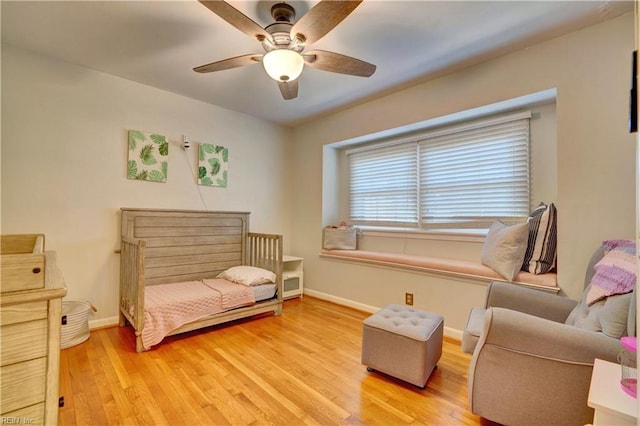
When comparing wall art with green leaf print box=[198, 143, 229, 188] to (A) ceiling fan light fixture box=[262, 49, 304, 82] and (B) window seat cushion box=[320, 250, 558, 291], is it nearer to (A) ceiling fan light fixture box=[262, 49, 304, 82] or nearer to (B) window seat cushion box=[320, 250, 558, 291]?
(B) window seat cushion box=[320, 250, 558, 291]

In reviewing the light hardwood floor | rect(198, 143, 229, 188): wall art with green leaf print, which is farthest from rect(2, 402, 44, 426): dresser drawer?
rect(198, 143, 229, 188): wall art with green leaf print

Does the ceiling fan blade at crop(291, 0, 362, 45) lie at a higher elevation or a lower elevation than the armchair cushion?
higher

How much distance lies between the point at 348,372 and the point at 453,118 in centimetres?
251

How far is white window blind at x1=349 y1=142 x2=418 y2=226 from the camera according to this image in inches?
135

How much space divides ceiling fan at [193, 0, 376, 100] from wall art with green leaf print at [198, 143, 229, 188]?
1.54 metres

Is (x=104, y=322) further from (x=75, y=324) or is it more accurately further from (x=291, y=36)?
(x=291, y=36)

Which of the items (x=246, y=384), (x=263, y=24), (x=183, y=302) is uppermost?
(x=263, y=24)

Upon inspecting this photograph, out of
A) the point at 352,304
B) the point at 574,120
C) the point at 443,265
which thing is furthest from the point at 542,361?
the point at 352,304

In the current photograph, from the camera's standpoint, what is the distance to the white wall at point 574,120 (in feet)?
6.20

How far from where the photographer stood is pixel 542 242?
88.4 inches

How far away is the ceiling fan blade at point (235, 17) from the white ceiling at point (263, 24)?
29cm

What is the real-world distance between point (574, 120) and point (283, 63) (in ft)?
6.96

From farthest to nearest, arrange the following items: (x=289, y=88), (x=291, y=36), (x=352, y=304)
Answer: (x=352, y=304), (x=289, y=88), (x=291, y=36)

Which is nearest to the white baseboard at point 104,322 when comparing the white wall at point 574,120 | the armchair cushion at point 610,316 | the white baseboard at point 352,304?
the white baseboard at point 352,304
